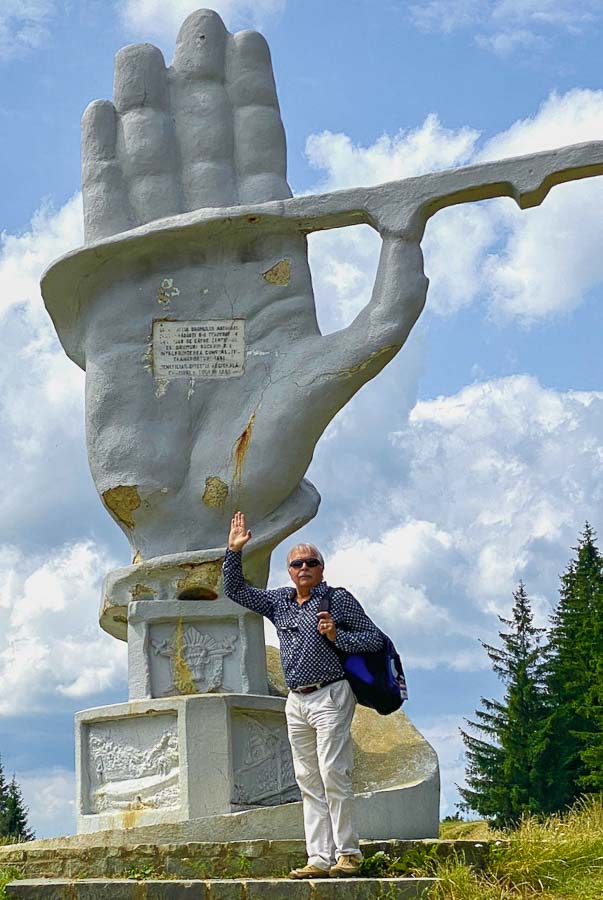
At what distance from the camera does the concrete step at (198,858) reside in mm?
6887

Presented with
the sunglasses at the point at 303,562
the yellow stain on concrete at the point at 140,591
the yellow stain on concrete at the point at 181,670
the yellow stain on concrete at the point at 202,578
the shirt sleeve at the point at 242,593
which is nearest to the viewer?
the sunglasses at the point at 303,562

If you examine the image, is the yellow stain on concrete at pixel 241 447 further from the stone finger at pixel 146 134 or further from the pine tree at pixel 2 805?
the pine tree at pixel 2 805

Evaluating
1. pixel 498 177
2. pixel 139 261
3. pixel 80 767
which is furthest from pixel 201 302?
pixel 80 767

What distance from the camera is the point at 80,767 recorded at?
9.05 m

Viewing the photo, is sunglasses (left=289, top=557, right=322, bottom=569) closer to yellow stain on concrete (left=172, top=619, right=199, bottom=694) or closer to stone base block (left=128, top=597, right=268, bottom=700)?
stone base block (left=128, top=597, right=268, bottom=700)

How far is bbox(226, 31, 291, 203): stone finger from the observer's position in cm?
1001

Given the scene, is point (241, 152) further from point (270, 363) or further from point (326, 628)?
point (326, 628)

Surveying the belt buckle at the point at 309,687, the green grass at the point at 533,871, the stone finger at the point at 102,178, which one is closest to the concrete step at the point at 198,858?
the green grass at the point at 533,871

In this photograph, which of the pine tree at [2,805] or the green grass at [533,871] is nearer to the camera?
the green grass at [533,871]

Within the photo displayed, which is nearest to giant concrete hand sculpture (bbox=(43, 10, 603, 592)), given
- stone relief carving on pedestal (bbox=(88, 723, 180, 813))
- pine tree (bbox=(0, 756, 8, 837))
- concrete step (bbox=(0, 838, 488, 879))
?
stone relief carving on pedestal (bbox=(88, 723, 180, 813))

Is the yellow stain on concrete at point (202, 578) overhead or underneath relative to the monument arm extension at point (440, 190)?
underneath

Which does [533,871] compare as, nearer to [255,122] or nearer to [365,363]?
[365,363]

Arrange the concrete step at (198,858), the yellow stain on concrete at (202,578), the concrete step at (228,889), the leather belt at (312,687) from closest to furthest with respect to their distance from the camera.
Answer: the concrete step at (228,889), the leather belt at (312,687), the concrete step at (198,858), the yellow stain on concrete at (202,578)

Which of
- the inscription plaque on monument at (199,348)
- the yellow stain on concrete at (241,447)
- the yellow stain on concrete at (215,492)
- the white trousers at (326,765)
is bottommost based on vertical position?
the white trousers at (326,765)
